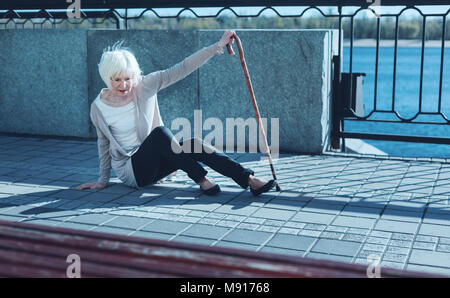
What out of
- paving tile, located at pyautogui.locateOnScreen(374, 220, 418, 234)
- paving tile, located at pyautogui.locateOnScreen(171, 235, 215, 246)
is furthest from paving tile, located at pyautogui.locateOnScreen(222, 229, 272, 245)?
paving tile, located at pyautogui.locateOnScreen(374, 220, 418, 234)

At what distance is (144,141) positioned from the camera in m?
5.02

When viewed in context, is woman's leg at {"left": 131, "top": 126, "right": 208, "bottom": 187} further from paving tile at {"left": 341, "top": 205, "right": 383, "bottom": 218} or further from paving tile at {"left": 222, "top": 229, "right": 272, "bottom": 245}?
paving tile at {"left": 341, "top": 205, "right": 383, "bottom": 218}

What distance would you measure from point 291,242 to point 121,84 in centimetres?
184

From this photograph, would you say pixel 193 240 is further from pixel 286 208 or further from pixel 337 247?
pixel 286 208

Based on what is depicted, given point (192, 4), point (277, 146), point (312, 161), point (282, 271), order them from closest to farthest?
1. point (282, 271)
2. point (312, 161)
3. point (277, 146)
4. point (192, 4)

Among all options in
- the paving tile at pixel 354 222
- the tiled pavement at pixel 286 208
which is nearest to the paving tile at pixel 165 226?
the tiled pavement at pixel 286 208

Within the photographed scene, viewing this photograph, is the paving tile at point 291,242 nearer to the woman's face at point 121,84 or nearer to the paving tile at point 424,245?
the paving tile at point 424,245

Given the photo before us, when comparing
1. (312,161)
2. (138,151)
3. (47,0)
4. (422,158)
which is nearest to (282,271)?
(138,151)

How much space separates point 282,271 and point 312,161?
14.3ft

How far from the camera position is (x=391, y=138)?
6.59 meters

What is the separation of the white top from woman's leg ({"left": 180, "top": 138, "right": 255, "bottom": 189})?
46 cm

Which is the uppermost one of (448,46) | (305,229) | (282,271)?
(448,46)

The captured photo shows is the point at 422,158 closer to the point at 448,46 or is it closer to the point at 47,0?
the point at 448,46

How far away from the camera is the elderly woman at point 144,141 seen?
4934mm
